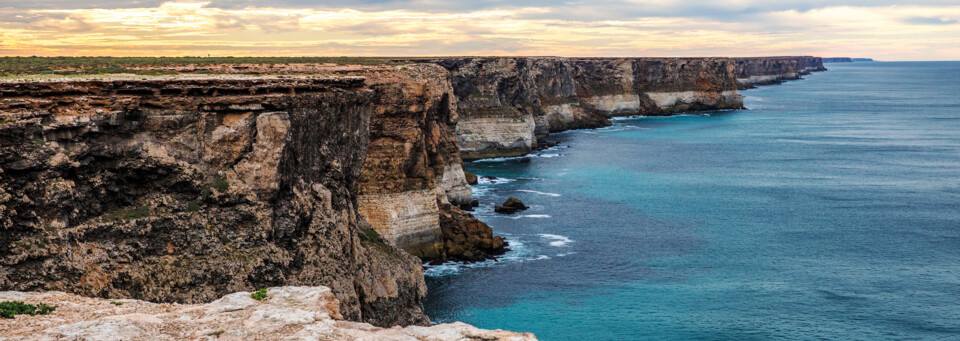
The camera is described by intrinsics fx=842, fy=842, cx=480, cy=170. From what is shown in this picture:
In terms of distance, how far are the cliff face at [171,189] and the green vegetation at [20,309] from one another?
214 inches

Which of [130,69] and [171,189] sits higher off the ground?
[130,69]

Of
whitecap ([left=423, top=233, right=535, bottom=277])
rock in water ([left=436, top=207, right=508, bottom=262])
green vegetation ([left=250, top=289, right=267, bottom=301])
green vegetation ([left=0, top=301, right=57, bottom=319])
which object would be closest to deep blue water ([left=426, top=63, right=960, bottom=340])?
whitecap ([left=423, top=233, right=535, bottom=277])

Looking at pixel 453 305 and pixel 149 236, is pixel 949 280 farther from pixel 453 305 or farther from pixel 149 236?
pixel 149 236

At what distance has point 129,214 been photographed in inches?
1054

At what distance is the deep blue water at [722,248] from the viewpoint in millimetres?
44750

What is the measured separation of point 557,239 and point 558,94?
9400cm

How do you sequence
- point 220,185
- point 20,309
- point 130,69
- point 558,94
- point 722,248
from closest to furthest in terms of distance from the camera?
point 20,309, point 220,185, point 130,69, point 722,248, point 558,94

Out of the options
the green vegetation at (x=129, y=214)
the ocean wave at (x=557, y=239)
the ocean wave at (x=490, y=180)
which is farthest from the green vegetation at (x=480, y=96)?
the green vegetation at (x=129, y=214)

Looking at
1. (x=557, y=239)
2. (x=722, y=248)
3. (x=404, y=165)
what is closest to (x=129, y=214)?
(x=404, y=165)

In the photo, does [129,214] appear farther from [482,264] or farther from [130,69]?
[482,264]

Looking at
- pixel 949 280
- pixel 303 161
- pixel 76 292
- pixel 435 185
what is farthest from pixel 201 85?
pixel 949 280

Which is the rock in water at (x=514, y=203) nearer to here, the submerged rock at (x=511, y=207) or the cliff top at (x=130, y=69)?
the submerged rock at (x=511, y=207)

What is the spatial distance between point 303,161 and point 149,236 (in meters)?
6.08

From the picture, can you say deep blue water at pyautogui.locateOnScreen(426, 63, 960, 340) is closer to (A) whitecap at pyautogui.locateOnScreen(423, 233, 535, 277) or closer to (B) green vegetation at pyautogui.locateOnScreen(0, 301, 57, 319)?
(A) whitecap at pyautogui.locateOnScreen(423, 233, 535, 277)
